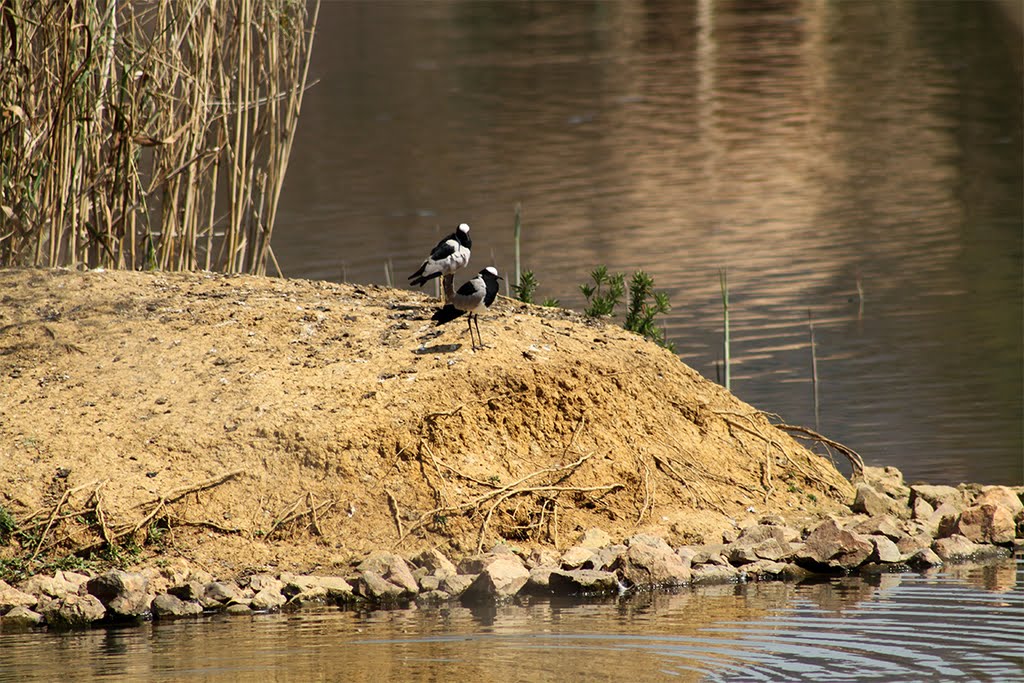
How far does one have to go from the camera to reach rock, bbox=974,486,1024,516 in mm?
8078

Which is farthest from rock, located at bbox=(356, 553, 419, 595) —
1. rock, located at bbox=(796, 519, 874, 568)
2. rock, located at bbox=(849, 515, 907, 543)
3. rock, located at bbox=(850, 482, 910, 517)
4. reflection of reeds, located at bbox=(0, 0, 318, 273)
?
reflection of reeds, located at bbox=(0, 0, 318, 273)

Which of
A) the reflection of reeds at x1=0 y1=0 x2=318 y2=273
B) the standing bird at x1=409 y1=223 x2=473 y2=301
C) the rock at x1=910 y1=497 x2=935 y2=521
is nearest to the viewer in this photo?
the standing bird at x1=409 y1=223 x2=473 y2=301

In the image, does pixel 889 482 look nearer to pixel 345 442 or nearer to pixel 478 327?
pixel 478 327

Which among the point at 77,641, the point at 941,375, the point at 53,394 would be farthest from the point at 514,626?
the point at 941,375

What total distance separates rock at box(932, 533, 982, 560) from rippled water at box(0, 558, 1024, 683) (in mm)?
353

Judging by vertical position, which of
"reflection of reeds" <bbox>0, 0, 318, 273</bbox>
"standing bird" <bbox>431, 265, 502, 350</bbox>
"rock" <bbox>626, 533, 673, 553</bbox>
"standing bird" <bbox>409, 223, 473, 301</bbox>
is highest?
"reflection of reeds" <bbox>0, 0, 318, 273</bbox>

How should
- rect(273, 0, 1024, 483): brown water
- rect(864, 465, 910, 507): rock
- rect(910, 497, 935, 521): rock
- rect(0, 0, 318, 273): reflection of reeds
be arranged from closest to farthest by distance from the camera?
rect(910, 497, 935, 521): rock
rect(864, 465, 910, 507): rock
rect(0, 0, 318, 273): reflection of reeds
rect(273, 0, 1024, 483): brown water

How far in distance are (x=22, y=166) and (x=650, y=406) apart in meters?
3.93

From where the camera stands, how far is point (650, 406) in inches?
342

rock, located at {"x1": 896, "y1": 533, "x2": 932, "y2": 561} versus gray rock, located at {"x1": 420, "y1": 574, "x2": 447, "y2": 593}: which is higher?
rock, located at {"x1": 896, "y1": 533, "x2": 932, "y2": 561}

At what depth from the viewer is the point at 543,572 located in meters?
7.38

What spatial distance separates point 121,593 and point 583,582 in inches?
80.8

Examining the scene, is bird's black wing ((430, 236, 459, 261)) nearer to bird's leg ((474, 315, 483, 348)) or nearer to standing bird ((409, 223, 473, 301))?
standing bird ((409, 223, 473, 301))

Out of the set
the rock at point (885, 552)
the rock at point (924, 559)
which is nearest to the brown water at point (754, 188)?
the rock at point (924, 559)
